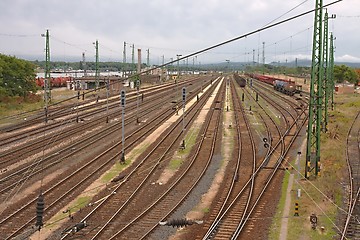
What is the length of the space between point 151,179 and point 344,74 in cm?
8249

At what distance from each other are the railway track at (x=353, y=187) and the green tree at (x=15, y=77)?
38124 millimetres

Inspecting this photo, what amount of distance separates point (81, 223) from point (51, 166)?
9784 millimetres

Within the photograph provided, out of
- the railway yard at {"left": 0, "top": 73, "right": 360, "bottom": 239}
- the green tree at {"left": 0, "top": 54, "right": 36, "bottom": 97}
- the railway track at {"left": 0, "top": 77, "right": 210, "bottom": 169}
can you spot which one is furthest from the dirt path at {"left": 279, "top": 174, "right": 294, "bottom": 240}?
the green tree at {"left": 0, "top": 54, "right": 36, "bottom": 97}

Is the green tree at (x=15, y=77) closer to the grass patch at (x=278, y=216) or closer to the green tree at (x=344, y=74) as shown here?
the grass patch at (x=278, y=216)

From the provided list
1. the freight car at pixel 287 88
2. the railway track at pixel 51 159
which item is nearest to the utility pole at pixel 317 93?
the railway track at pixel 51 159

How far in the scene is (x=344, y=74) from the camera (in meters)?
93.2

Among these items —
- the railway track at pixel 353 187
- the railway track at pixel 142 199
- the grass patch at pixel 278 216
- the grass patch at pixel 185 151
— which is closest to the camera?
the grass patch at pixel 278 216

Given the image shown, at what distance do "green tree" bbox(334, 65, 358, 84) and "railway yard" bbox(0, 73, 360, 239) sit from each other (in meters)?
58.8

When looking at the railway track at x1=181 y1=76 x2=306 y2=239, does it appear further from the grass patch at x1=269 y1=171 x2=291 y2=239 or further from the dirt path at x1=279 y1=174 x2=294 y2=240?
the dirt path at x1=279 y1=174 x2=294 y2=240

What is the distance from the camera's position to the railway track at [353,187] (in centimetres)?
1457

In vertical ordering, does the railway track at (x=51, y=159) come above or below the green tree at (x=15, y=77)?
below

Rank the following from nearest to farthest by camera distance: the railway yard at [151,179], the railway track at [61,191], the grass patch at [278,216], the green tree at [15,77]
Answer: the grass patch at [278,216]
the railway yard at [151,179]
the railway track at [61,191]
the green tree at [15,77]

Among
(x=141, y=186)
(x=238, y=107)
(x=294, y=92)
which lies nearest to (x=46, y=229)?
(x=141, y=186)

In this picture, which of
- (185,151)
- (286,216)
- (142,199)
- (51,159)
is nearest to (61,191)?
(142,199)
